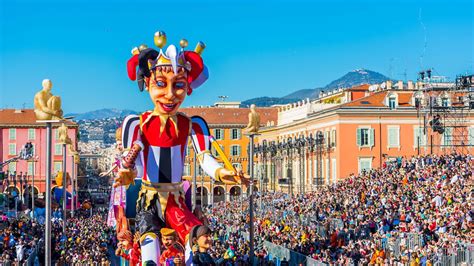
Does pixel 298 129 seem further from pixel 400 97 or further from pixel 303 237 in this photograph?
pixel 303 237

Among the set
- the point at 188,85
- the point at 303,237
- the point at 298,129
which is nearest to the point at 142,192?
the point at 188,85

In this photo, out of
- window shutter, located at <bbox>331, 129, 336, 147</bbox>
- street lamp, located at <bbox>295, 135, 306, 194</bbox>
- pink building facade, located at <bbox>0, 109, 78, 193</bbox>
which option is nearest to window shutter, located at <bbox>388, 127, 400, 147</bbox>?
window shutter, located at <bbox>331, 129, 336, 147</bbox>

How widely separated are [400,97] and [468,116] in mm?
8242

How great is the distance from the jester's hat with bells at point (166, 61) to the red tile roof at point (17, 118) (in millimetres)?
79099

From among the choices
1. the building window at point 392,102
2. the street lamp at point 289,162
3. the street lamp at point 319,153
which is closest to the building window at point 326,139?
the street lamp at point 319,153

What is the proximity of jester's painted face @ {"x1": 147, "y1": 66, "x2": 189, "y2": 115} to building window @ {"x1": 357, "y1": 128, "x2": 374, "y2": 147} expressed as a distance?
151 ft

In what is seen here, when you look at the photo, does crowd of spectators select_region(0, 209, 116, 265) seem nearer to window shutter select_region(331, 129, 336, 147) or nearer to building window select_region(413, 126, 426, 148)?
window shutter select_region(331, 129, 336, 147)

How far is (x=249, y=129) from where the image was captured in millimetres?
22531

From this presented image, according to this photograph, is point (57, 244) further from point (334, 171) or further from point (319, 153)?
point (319, 153)

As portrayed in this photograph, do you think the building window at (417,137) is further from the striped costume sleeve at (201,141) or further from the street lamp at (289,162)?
the striped costume sleeve at (201,141)

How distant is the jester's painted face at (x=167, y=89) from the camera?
16609mm

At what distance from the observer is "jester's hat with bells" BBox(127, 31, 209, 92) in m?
16.8

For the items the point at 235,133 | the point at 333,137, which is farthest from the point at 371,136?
the point at 235,133

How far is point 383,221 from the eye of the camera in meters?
29.6
